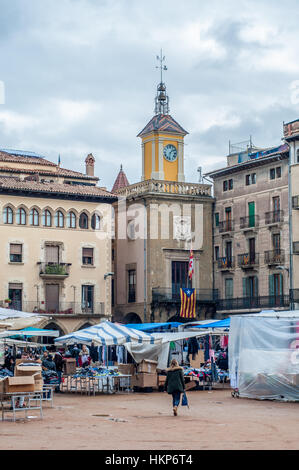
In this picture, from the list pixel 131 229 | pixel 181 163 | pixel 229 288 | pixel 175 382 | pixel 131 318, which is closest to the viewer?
pixel 175 382

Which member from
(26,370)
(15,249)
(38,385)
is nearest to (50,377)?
(26,370)

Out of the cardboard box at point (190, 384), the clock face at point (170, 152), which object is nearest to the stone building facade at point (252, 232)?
the clock face at point (170, 152)

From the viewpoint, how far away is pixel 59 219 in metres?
58.8

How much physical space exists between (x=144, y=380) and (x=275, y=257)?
26342 mm

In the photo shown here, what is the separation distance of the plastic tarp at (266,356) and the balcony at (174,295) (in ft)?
99.0

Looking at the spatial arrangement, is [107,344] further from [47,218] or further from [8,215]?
[47,218]

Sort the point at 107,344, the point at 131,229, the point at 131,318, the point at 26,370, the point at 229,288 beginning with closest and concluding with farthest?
the point at 26,370
the point at 107,344
the point at 229,288
the point at 131,229
the point at 131,318

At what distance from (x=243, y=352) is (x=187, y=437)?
34.9ft

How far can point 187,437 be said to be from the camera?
57.7ft

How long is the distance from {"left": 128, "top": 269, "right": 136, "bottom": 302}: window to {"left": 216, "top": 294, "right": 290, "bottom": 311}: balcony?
539 cm

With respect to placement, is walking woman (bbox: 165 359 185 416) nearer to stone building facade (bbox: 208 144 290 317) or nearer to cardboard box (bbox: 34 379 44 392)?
cardboard box (bbox: 34 379 44 392)
